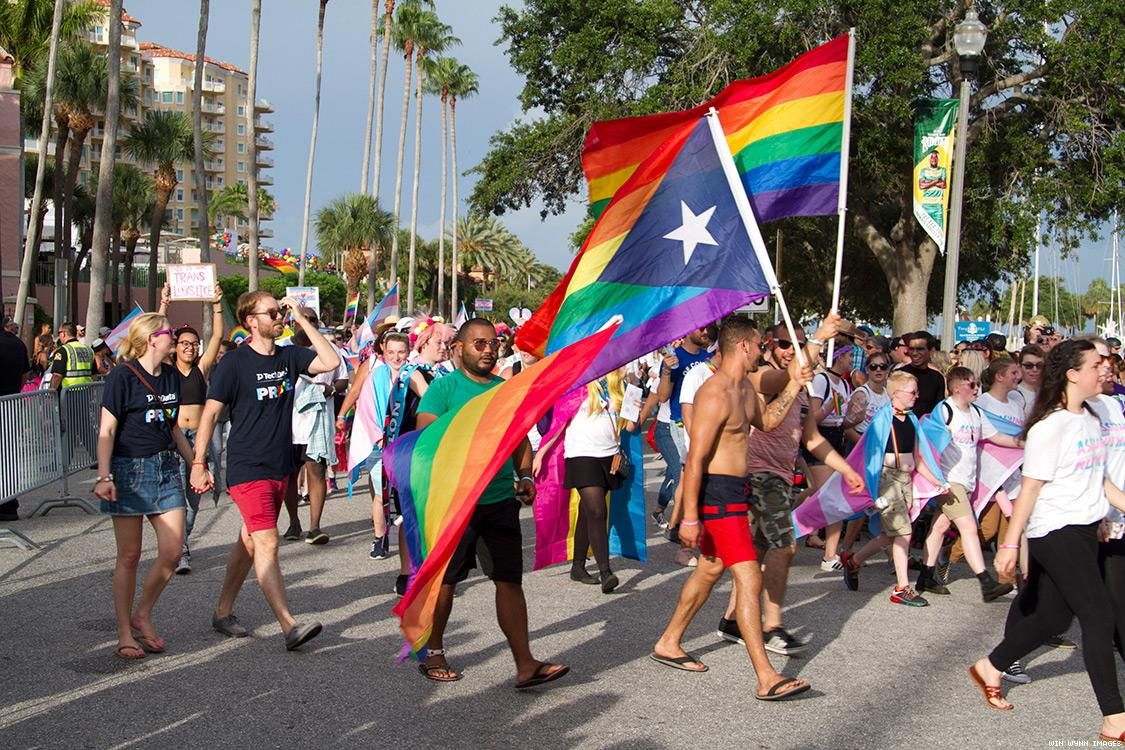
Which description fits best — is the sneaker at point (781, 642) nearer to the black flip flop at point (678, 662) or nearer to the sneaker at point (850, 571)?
the black flip flop at point (678, 662)

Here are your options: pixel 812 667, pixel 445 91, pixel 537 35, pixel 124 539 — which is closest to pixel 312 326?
pixel 124 539

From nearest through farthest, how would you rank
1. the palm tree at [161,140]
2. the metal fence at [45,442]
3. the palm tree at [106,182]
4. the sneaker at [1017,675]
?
the sneaker at [1017,675]
the metal fence at [45,442]
the palm tree at [106,182]
the palm tree at [161,140]

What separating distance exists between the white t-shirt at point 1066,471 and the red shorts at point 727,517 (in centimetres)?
132

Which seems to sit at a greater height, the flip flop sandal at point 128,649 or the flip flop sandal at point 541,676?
the flip flop sandal at point 541,676

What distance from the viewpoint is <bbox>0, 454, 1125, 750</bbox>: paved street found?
17.5 ft

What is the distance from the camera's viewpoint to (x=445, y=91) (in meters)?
66.6

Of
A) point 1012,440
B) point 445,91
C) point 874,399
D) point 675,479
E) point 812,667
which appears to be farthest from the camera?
point 445,91

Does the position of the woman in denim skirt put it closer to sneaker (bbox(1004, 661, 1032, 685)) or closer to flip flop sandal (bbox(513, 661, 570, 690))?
flip flop sandal (bbox(513, 661, 570, 690))

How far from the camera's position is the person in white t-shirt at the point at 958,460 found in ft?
28.0

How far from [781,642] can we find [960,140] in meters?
9.21

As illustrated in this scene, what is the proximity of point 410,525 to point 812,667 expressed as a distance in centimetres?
227

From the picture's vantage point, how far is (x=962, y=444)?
866 centimetres

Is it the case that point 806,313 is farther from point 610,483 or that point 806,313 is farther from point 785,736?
point 785,736

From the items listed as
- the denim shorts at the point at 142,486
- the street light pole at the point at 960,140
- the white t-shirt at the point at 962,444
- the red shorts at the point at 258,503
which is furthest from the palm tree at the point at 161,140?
the red shorts at the point at 258,503
